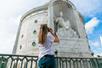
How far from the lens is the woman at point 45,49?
8.01 ft

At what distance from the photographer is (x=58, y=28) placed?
742 inches

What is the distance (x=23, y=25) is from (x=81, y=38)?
9.29 m

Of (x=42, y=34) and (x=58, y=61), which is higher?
(x=42, y=34)

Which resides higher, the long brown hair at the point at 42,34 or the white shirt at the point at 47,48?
the long brown hair at the point at 42,34

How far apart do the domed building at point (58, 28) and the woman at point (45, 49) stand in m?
13.1

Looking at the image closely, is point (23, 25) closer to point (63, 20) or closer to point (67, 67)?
point (63, 20)

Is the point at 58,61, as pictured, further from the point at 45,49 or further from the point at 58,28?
the point at 58,28

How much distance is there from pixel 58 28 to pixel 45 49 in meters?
16.4

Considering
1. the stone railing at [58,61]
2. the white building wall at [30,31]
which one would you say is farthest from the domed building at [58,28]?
the stone railing at [58,61]

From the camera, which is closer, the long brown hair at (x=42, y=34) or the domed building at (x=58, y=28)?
the long brown hair at (x=42, y=34)

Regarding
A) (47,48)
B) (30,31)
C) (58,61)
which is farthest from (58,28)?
(47,48)

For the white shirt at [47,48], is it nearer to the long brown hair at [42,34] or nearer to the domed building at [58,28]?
the long brown hair at [42,34]

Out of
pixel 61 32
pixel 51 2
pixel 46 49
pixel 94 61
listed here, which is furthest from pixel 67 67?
pixel 51 2

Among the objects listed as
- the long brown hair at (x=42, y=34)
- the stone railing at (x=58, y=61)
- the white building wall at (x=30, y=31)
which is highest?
the white building wall at (x=30, y=31)
